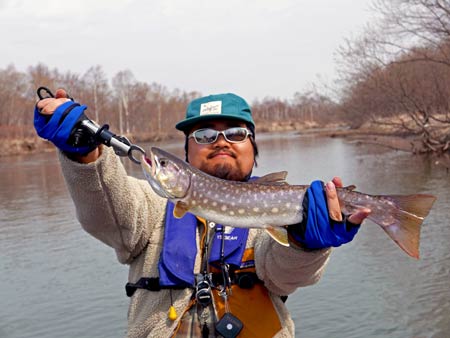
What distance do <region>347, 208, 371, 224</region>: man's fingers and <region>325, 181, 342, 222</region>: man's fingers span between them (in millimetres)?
66

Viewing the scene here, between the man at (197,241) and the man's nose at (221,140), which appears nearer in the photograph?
the man at (197,241)

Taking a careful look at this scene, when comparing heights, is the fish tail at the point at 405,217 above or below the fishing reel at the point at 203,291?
above

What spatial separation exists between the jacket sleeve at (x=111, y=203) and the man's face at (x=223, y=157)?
Answer: 451mm

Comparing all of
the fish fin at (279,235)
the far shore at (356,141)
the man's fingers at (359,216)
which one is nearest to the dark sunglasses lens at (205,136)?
the fish fin at (279,235)

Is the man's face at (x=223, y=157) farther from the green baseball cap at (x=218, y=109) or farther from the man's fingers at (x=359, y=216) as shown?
the man's fingers at (x=359, y=216)

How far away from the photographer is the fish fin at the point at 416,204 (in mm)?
2963

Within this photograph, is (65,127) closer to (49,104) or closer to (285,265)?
(49,104)

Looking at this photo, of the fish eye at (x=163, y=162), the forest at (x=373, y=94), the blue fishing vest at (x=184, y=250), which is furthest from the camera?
the forest at (x=373, y=94)

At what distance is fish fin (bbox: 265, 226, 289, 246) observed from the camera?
3.04m

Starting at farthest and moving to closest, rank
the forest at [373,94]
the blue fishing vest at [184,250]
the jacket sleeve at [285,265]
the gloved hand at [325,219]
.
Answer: the forest at [373,94] → the blue fishing vest at [184,250] → the jacket sleeve at [285,265] → the gloved hand at [325,219]

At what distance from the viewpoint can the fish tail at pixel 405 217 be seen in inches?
117

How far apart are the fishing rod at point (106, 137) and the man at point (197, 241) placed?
50mm

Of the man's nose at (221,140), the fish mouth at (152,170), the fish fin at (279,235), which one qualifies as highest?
the man's nose at (221,140)

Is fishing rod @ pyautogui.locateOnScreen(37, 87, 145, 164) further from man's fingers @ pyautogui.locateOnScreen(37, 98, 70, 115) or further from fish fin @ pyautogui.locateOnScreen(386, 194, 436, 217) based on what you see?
fish fin @ pyautogui.locateOnScreen(386, 194, 436, 217)
